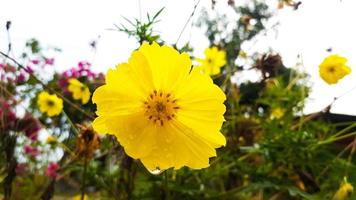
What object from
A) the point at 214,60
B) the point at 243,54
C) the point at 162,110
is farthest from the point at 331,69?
the point at 162,110

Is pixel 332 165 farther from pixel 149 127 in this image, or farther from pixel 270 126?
pixel 149 127

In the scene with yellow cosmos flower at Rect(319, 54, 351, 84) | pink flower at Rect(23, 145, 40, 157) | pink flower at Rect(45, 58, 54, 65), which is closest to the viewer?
yellow cosmos flower at Rect(319, 54, 351, 84)

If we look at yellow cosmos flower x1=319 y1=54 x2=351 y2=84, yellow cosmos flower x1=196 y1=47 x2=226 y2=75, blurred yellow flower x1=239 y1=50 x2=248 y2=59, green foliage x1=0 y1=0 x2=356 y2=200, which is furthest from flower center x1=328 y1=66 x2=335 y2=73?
yellow cosmos flower x1=196 y1=47 x2=226 y2=75

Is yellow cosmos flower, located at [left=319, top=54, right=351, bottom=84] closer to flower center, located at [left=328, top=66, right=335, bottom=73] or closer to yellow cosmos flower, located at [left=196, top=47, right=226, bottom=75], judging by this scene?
flower center, located at [left=328, top=66, right=335, bottom=73]

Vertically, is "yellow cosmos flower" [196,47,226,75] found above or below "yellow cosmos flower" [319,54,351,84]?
above

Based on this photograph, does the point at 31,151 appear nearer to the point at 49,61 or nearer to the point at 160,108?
the point at 49,61

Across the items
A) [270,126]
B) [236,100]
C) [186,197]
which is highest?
[236,100]

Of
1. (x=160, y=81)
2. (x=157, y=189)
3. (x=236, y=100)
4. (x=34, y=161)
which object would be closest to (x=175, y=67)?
(x=160, y=81)
